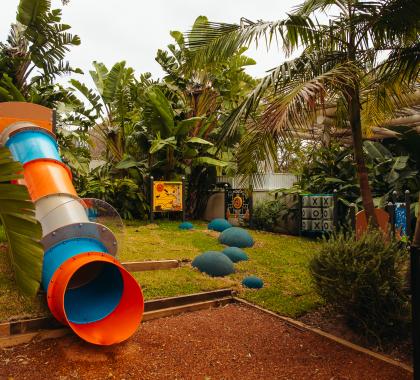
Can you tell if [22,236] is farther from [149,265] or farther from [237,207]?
[237,207]

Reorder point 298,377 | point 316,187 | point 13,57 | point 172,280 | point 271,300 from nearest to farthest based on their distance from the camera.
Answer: point 298,377 < point 271,300 < point 172,280 < point 13,57 < point 316,187

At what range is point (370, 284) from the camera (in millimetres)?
4270

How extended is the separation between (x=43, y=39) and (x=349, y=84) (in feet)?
27.6

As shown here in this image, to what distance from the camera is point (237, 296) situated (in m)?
5.90

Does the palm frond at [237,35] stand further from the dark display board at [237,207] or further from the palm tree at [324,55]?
the dark display board at [237,207]

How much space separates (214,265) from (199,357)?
8.91 ft

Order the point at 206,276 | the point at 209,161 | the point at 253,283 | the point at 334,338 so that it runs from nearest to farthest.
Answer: the point at 334,338, the point at 253,283, the point at 206,276, the point at 209,161

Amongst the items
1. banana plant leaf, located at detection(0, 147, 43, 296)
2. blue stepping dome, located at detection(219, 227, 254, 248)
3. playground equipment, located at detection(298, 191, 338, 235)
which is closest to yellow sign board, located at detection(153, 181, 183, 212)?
blue stepping dome, located at detection(219, 227, 254, 248)

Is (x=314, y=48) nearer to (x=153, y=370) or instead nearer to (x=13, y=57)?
(x=153, y=370)

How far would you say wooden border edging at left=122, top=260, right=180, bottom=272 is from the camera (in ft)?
22.2

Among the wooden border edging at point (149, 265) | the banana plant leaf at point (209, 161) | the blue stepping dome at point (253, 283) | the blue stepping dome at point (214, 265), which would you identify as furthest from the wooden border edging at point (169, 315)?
the banana plant leaf at point (209, 161)

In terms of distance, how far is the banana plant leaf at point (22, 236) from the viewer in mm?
2305

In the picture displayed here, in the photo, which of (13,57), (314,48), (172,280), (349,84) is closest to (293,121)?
(349,84)

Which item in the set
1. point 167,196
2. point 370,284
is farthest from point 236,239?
point 370,284
